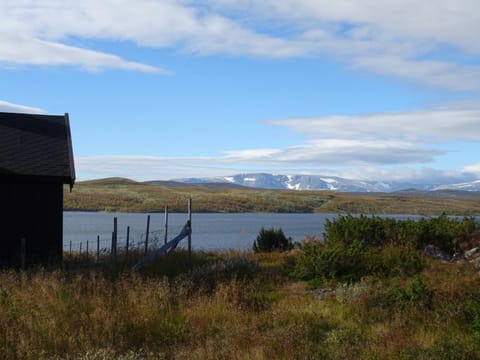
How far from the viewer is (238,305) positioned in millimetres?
11820

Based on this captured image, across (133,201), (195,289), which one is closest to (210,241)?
(195,289)

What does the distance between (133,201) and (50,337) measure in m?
111

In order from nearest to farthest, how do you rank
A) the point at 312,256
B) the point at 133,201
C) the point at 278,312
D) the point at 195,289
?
the point at 278,312, the point at 195,289, the point at 312,256, the point at 133,201

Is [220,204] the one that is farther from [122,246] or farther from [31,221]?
[31,221]

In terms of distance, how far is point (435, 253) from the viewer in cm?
1922

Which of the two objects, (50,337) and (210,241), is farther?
(210,241)

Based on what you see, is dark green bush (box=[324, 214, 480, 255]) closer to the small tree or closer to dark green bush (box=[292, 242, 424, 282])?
dark green bush (box=[292, 242, 424, 282])

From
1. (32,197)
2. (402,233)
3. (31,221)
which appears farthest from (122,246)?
(402,233)

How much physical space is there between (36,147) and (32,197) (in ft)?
6.50

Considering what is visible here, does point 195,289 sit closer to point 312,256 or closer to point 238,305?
point 238,305

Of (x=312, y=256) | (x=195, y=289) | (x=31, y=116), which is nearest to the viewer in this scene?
(x=195, y=289)

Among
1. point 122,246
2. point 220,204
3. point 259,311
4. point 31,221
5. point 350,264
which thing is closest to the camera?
point 259,311

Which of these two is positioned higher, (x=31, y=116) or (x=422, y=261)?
(x=31, y=116)

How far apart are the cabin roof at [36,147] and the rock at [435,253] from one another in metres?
11.1
